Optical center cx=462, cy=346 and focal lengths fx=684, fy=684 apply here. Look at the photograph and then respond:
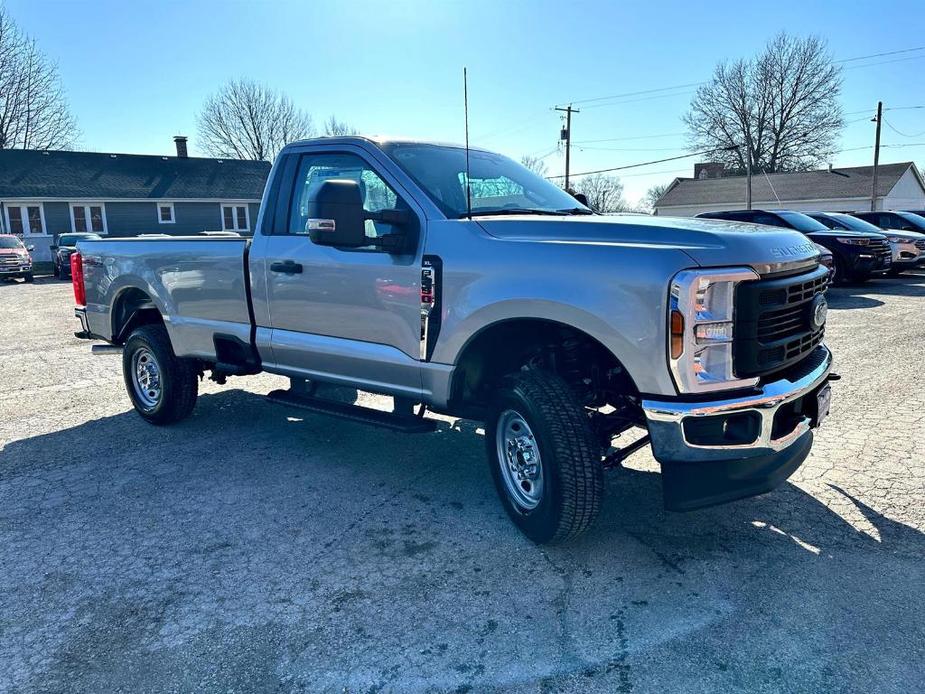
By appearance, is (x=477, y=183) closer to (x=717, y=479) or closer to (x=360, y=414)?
(x=360, y=414)

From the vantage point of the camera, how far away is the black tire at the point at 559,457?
3.35 m

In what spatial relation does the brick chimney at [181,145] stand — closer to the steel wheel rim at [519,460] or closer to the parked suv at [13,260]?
the parked suv at [13,260]

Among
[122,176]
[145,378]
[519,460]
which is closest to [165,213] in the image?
[122,176]

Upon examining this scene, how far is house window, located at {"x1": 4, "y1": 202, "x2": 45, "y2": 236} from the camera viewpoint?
3159 cm

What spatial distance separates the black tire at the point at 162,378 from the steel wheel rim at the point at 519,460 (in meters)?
3.31

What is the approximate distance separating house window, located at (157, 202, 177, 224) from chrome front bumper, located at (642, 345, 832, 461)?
36.9 m

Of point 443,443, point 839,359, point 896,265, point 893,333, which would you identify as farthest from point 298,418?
point 896,265

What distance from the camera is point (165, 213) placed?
117 feet

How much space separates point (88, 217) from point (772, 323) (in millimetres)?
36628

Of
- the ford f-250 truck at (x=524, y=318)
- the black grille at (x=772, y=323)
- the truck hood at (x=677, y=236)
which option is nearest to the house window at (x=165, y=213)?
the ford f-250 truck at (x=524, y=318)

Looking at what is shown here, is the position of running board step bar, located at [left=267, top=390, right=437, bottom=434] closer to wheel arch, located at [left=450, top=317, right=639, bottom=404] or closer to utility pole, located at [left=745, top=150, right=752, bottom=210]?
wheel arch, located at [left=450, top=317, right=639, bottom=404]

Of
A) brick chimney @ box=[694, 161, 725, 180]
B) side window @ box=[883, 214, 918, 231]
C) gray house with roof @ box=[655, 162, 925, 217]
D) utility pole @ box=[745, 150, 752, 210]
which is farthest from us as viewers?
brick chimney @ box=[694, 161, 725, 180]

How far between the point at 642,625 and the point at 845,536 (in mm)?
1482

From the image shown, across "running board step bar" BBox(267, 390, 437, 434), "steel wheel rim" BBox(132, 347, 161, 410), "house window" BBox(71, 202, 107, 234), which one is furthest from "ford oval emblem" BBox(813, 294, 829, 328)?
"house window" BBox(71, 202, 107, 234)
